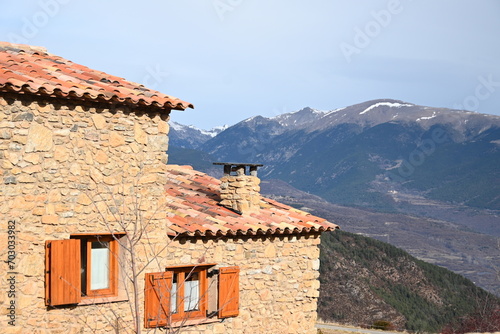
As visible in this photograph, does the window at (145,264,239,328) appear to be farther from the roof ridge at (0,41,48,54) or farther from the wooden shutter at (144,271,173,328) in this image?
the roof ridge at (0,41,48,54)

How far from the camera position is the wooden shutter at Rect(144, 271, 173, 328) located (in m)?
12.2

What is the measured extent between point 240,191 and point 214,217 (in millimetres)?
1308

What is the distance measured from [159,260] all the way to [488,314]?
1248 inches

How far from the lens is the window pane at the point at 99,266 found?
11.7m

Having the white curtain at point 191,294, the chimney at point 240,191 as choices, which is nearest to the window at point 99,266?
the white curtain at point 191,294

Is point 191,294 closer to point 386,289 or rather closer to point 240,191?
point 240,191

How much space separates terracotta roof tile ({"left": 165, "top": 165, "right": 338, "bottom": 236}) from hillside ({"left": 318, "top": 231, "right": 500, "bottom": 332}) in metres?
27.8

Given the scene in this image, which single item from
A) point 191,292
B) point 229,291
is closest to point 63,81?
point 191,292

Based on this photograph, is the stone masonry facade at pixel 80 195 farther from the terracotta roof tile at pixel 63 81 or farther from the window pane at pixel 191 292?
the window pane at pixel 191 292

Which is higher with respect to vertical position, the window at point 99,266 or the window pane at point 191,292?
the window at point 99,266

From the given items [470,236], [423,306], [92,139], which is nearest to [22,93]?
[92,139]

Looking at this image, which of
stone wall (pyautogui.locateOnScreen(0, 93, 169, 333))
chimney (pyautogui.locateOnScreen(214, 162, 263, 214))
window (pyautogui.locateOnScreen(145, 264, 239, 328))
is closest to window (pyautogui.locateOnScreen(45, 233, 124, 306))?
stone wall (pyautogui.locateOnScreen(0, 93, 169, 333))

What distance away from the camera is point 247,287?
45.0 ft

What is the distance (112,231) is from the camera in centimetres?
1148
